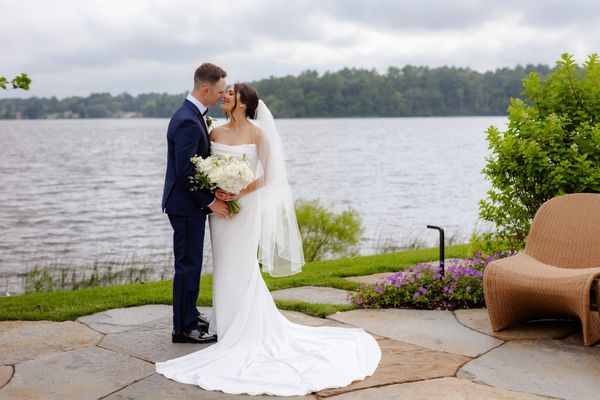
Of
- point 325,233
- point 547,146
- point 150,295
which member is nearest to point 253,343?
point 150,295

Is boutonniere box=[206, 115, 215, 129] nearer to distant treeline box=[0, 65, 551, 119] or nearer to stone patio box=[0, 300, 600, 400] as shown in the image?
stone patio box=[0, 300, 600, 400]

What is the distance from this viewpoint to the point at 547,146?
7090 millimetres

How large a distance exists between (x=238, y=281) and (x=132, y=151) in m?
55.5

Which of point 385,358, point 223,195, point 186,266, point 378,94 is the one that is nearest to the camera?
point 385,358

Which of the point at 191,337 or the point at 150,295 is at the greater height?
the point at 191,337

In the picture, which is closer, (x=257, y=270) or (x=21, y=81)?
(x=257, y=270)

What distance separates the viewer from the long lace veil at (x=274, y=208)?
5.50m

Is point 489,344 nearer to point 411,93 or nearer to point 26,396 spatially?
point 26,396

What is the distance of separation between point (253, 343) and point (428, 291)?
87.5 inches

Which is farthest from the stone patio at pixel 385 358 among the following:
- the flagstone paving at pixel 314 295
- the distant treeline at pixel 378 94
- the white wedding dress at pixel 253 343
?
the distant treeline at pixel 378 94

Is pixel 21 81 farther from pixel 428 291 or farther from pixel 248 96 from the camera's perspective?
pixel 428 291

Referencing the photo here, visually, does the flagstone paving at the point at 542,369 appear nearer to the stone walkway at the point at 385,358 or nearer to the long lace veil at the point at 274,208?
the stone walkway at the point at 385,358

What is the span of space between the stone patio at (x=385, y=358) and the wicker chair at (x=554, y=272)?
0.76ft

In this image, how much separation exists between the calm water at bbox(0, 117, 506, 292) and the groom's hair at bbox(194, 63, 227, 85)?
7.62 m
